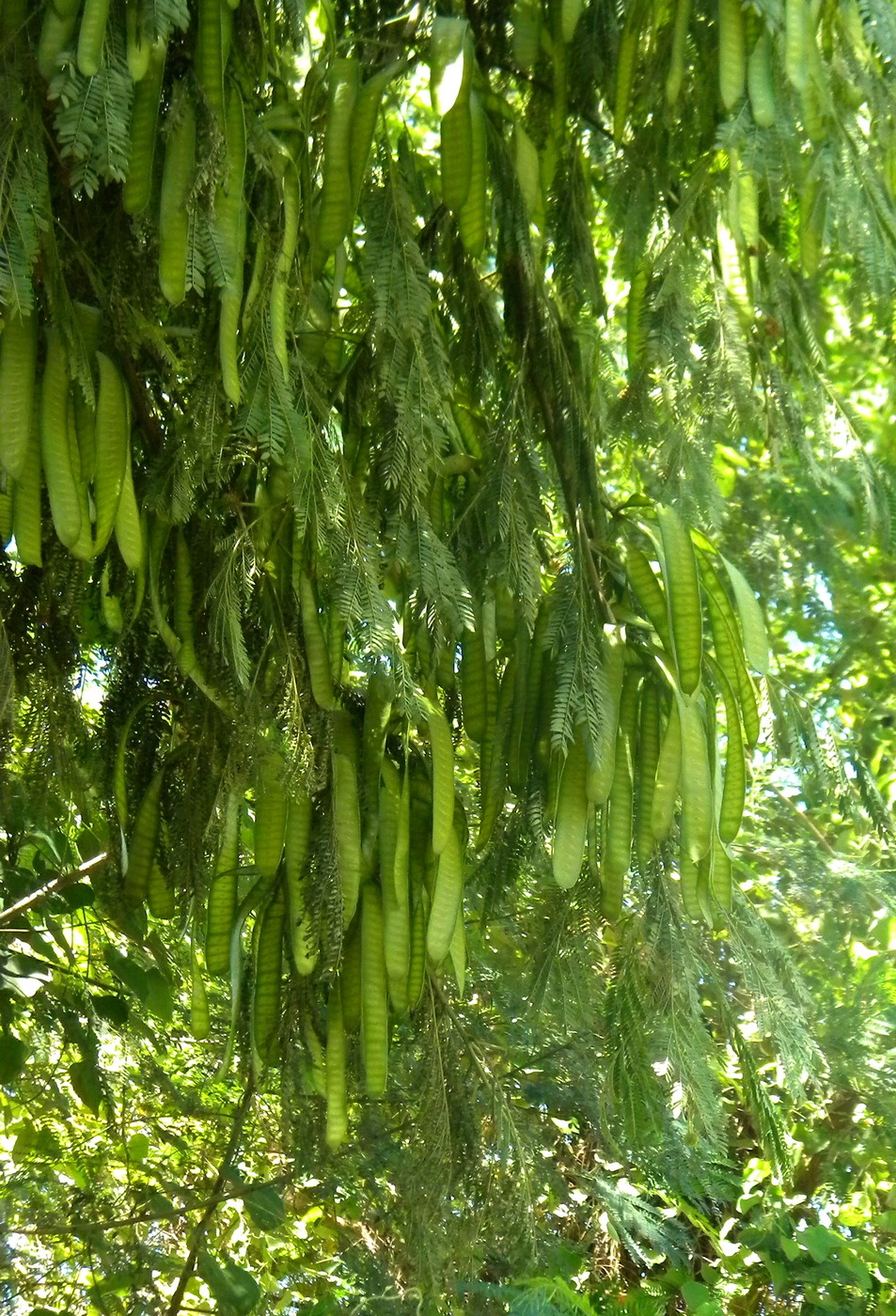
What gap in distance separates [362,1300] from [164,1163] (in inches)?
23.2

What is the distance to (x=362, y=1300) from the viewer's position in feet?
7.84

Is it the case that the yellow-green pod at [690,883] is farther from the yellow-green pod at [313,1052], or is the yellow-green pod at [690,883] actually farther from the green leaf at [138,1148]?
the green leaf at [138,1148]

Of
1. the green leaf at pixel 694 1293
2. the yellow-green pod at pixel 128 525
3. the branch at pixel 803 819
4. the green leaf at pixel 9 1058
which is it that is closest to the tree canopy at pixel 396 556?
the yellow-green pod at pixel 128 525

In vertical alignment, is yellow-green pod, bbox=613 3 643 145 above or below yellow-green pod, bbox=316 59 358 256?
above

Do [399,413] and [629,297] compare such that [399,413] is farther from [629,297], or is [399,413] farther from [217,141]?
[629,297]

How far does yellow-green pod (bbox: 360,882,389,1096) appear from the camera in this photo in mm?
1426

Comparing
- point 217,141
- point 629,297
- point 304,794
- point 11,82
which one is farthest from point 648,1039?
point 11,82

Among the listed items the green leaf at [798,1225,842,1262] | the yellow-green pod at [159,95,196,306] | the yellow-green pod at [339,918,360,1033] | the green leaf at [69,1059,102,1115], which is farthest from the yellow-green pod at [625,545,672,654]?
the green leaf at [798,1225,842,1262]

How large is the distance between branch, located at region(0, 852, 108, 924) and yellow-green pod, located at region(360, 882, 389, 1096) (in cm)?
77

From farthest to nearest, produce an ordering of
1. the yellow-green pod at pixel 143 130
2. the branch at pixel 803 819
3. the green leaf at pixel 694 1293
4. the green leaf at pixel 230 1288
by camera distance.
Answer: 1. the branch at pixel 803 819
2. the green leaf at pixel 694 1293
3. the green leaf at pixel 230 1288
4. the yellow-green pod at pixel 143 130

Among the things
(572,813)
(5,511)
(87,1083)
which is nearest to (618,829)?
(572,813)

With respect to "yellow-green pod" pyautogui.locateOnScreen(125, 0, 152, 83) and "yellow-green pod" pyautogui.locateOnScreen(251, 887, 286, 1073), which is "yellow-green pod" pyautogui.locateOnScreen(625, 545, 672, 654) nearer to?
"yellow-green pod" pyautogui.locateOnScreen(251, 887, 286, 1073)

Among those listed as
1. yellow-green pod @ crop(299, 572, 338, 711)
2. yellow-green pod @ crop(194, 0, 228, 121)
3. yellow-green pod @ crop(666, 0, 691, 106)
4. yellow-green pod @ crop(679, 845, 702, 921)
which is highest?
yellow-green pod @ crop(666, 0, 691, 106)

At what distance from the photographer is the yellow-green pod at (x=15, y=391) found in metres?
1.15
